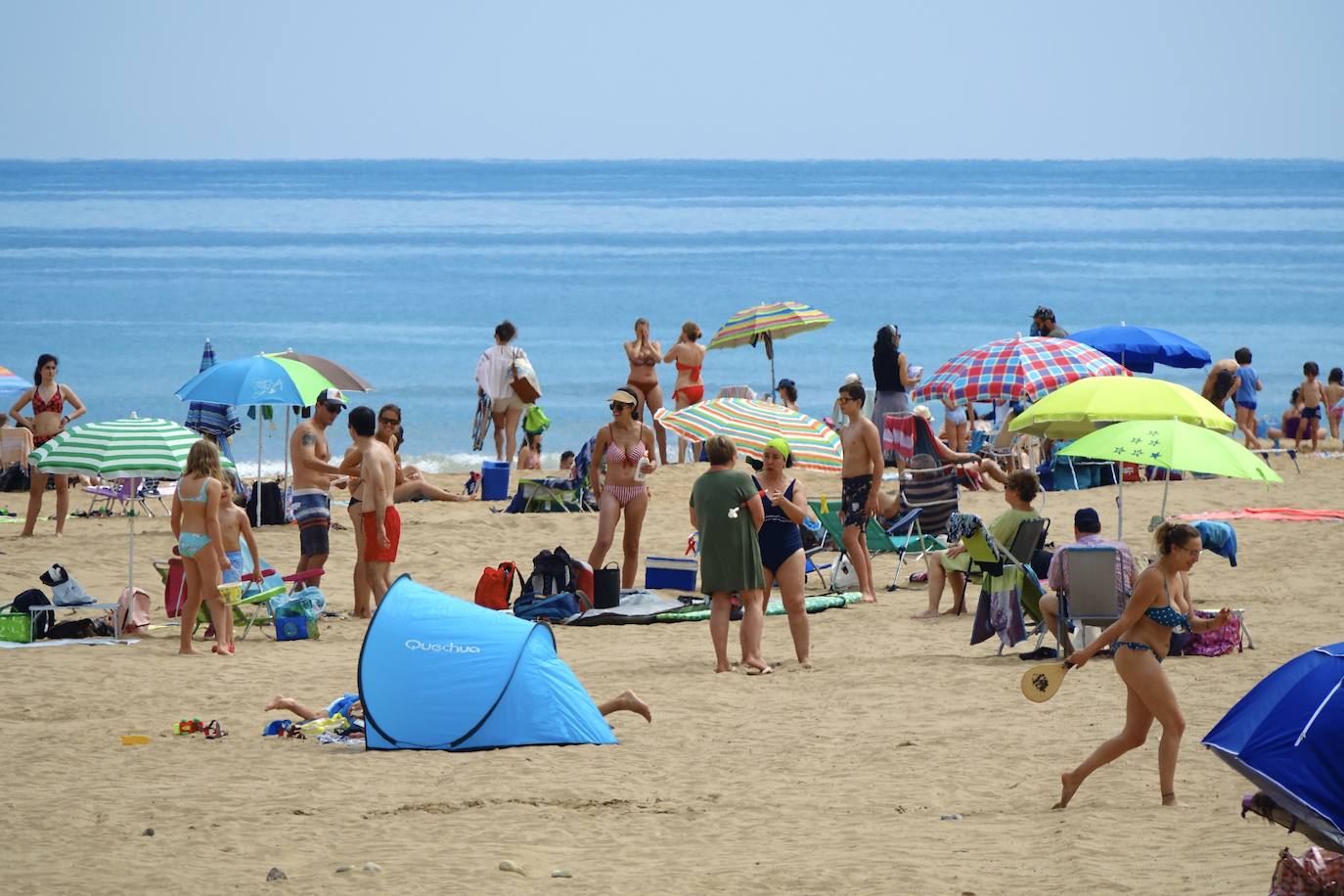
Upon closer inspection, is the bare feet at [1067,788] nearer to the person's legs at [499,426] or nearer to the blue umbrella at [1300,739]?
the blue umbrella at [1300,739]

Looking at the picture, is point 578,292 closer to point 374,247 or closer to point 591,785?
point 374,247

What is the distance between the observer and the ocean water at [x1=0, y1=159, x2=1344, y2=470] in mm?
37906

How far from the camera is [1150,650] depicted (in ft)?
21.2

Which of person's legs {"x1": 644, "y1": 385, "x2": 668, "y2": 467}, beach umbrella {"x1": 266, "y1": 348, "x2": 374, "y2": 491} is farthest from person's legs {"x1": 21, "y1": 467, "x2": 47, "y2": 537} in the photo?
person's legs {"x1": 644, "y1": 385, "x2": 668, "y2": 467}

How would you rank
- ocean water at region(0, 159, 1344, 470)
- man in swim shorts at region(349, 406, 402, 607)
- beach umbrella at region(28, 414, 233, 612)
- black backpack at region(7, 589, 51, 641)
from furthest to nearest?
ocean water at region(0, 159, 1344, 470)
man in swim shorts at region(349, 406, 402, 607)
black backpack at region(7, 589, 51, 641)
beach umbrella at region(28, 414, 233, 612)

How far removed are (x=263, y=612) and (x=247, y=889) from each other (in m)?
5.50

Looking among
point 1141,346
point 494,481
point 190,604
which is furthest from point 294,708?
point 1141,346

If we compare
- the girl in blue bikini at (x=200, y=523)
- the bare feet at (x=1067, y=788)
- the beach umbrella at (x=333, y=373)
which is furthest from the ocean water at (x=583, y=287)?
the bare feet at (x=1067, y=788)

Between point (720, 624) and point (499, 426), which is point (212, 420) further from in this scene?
Answer: point (720, 624)

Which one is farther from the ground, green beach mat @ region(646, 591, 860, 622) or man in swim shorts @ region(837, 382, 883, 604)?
man in swim shorts @ region(837, 382, 883, 604)

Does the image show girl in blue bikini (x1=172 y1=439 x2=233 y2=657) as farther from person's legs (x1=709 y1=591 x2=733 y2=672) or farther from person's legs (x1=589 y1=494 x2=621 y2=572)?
person's legs (x1=709 y1=591 x2=733 y2=672)

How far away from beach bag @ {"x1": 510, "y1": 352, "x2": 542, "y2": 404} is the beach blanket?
A: 22.1 ft

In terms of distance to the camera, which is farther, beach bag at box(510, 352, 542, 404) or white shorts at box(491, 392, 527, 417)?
white shorts at box(491, 392, 527, 417)

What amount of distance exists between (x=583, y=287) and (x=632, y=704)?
54.6 m
